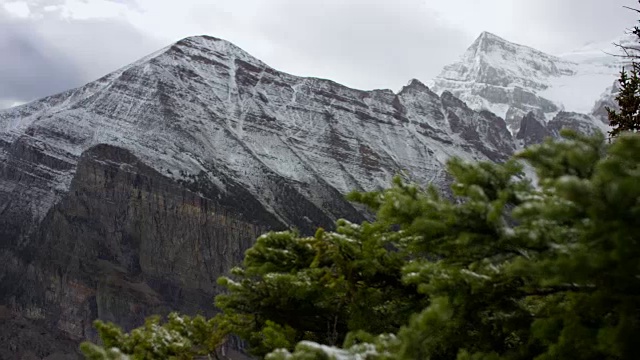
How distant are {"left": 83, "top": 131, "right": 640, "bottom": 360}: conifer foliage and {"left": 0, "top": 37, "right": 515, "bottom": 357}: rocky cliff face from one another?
327 ft

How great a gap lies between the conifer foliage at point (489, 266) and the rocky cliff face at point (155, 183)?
9968 centimetres

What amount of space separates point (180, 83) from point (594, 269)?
131 metres

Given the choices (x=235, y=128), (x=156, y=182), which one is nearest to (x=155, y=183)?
(x=156, y=182)

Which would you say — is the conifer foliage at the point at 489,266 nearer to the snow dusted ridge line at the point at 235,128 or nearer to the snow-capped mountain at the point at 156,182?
the snow-capped mountain at the point at 156,182

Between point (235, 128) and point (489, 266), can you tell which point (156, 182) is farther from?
point (489, 266)

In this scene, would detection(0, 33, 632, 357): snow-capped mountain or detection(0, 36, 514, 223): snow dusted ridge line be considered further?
detection(0, 36, 514, 223): snow dusted ridge line

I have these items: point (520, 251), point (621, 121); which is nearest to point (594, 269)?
point (520, 251)

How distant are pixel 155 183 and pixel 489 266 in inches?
4339

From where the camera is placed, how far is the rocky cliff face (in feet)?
355

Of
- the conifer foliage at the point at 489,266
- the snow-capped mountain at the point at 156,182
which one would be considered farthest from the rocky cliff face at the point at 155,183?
the conifer foliage at the point at 489,266

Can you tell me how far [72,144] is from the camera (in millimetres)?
118000

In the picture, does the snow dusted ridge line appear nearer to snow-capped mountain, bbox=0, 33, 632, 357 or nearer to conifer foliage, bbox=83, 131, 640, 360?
snow-capped mountain, bbox=0, 33, 632, 357

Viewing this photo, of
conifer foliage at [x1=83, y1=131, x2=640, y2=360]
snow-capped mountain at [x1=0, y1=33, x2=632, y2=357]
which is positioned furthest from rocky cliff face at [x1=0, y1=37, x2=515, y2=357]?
conifer foliage at [x1=83, y1=131, x2=640, y2=360]

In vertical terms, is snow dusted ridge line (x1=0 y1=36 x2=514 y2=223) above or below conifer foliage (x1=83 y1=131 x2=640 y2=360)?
above
